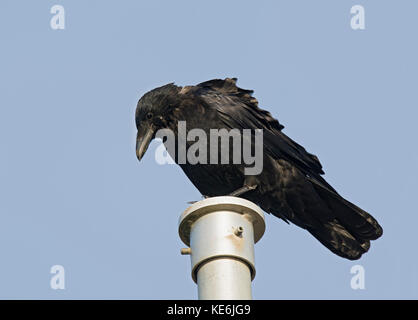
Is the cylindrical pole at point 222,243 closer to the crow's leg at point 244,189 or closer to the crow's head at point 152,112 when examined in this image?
the crow's leg at point 244,189

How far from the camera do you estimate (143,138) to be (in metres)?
8.38

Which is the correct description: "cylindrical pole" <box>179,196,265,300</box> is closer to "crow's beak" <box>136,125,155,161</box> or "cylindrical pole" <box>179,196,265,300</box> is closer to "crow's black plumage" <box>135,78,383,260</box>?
"crow's black plumage" <box>135,78,383,260</box>

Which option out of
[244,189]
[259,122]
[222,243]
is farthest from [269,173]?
[222,243]

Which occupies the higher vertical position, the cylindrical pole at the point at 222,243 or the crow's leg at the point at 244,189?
the crow's leg at the point at 244,189

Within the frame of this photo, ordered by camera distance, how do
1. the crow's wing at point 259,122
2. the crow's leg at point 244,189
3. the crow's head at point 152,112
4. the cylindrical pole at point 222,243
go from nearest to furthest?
the cylindrical pole at point 222,243 → the crow's leg at point 244,189 → the crow's wing at point 259,122 → the crow's head at point 152,112

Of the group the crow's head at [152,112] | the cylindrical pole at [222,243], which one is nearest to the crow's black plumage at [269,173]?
the crow's head at [152,112]

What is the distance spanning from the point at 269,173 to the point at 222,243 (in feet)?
10.7

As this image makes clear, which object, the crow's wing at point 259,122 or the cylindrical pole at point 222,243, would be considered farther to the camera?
the crow's wing at point 259,122

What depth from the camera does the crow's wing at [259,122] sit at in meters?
8.30

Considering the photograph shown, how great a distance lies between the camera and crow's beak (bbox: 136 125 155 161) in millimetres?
8238

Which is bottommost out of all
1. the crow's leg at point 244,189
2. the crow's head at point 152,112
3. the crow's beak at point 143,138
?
the crow's leg at point 244,189
